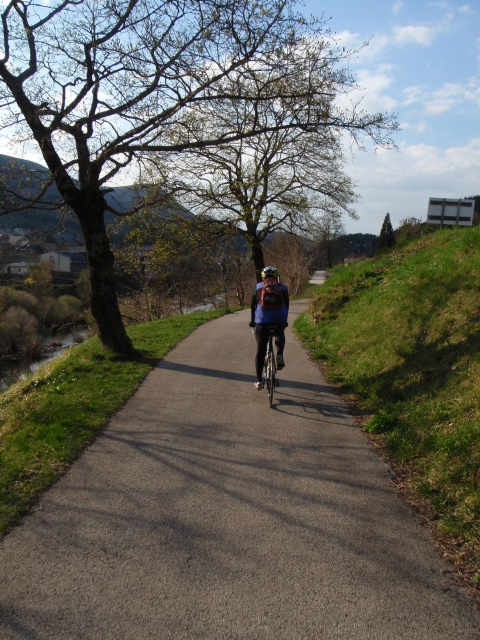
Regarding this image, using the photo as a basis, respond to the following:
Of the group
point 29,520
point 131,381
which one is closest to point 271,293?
point 131,381

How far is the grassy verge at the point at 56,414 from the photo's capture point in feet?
15.9

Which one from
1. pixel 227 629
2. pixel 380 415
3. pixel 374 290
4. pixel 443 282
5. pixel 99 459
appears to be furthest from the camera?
pixel 374 290

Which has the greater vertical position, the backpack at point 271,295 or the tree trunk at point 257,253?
the tree trunk at point 257,253

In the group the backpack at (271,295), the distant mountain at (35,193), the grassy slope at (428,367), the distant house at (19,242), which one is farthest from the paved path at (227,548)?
the distant mountain at (35,193)

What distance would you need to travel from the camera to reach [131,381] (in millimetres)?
8938

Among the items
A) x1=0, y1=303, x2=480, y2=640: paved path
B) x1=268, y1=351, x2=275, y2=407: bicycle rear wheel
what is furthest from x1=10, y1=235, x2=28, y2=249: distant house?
x1=268, y1=351, x2=275, y2=407: bicycle rear wheel

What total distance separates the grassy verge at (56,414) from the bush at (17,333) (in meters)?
20.0

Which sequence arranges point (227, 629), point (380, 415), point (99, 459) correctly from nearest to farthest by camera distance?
point (227, 629), point (99, 459), point (380, 415)

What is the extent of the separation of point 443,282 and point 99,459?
6.18 meters

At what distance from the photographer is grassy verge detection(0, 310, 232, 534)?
15.9ft

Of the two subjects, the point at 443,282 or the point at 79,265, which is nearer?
the point at 443,282

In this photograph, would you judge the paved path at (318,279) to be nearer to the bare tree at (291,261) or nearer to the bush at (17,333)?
the bare tree at (291,261)

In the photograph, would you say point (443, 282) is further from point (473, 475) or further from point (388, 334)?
point (473, 475)

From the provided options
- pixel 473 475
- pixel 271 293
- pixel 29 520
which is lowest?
pixel 29 520
